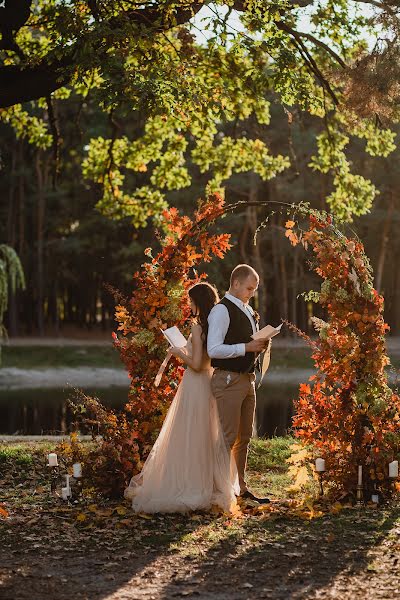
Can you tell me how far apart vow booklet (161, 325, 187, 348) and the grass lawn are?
1.45 metres

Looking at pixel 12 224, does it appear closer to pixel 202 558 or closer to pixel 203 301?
pixel 203 301

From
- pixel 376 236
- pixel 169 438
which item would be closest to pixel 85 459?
pixel 169 438

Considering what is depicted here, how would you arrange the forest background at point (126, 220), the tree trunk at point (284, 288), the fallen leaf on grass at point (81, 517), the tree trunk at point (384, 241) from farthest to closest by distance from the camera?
the tree trunk at point (284, 288) < the tree trunk at point (384, 241) < the forest background at point (126, 220) < the fallen leaf on grass at point (81, 517)

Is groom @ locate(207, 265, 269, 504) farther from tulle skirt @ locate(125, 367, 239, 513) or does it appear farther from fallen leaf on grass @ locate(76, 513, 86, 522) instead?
fallen leaf on grass @ locate(76, 513, 86, 522)

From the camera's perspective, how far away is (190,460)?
28.1 ft

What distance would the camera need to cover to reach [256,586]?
6.32m

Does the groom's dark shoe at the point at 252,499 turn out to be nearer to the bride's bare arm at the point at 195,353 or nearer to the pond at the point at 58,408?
the bride's bare arm at the point at 195,353

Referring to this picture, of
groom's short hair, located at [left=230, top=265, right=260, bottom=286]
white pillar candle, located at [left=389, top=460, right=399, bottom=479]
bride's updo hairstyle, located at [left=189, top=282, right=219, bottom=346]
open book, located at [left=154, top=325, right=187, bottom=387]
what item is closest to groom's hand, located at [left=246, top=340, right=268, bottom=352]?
bride's updo hairstyle, located at [left=189, top=282, right=219, bottom=346]

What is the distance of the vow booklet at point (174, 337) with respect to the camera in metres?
8.84

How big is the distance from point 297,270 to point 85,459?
A: 1259 inches

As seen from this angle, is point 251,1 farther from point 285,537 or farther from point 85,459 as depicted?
point 285,537

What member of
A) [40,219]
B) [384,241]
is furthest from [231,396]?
[40,219]


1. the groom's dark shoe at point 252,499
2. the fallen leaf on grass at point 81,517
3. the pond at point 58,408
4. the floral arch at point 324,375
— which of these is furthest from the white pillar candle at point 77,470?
the pond at point 58,408

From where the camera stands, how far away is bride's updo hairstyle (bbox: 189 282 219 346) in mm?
8675
